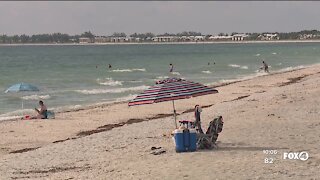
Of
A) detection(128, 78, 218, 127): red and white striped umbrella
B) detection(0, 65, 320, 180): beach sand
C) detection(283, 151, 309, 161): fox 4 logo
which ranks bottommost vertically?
detection(0, 65, 320, 180): beach sand

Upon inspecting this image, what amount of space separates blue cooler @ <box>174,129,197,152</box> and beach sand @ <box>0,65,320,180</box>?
266 millimetres

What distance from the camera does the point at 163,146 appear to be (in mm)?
12656

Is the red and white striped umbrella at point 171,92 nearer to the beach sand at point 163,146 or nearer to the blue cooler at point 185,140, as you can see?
the blue cooler at point 185,140

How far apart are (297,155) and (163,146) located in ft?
11.3

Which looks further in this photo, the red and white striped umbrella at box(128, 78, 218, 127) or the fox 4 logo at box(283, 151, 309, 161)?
the red and white striped umbrella at box(128, 78, 218, 127)

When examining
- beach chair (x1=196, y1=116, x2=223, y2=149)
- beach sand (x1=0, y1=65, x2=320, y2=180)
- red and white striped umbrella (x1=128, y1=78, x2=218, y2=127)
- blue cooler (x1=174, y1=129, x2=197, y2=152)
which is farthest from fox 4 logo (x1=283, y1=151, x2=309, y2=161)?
red and white striped umbrella (x1=128, y1=78, x2=218, y2=127)

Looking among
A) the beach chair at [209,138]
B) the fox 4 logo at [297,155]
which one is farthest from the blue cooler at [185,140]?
the fox 4 logo at [297,155]

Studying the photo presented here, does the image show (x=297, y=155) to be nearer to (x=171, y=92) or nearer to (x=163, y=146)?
(x=171, y=92)

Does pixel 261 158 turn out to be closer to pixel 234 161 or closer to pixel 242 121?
pixel 234 161

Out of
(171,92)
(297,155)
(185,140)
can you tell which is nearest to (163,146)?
(185,140)

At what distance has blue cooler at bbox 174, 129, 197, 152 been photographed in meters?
11.5

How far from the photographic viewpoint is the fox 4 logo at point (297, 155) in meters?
10.3

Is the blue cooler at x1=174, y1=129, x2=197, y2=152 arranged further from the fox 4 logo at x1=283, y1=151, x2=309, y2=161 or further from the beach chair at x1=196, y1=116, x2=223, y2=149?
the fox 4 logo at x1=283, y1=151, x2=309, y2=161

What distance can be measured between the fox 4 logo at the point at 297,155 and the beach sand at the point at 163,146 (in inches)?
4.9
